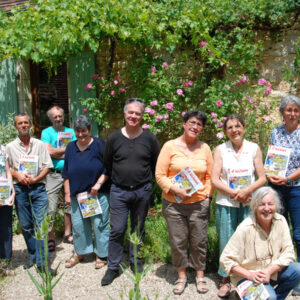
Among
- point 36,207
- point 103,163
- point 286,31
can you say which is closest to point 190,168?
point 103,163

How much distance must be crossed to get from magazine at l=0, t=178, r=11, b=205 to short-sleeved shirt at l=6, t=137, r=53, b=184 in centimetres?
20

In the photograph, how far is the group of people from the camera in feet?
9.25

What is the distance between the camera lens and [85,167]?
375 centimetres

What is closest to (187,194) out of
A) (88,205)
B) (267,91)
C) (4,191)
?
(88,205)

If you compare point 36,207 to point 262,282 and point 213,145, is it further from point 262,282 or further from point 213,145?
point 213,145

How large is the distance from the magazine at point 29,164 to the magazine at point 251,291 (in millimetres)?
2355

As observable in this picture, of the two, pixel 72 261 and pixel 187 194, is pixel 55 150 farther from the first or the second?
pixel 187 194

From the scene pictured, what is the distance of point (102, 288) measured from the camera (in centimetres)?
350

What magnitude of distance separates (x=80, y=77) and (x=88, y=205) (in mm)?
3209

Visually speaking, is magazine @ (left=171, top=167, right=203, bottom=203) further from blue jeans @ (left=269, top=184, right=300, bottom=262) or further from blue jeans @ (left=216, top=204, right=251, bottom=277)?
blue jeans @ (left=269, top=184, right=300, bottom=262)

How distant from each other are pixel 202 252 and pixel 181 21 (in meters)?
3.69

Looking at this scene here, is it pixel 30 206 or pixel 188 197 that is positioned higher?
pixel 188 197

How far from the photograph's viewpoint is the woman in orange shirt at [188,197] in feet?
10.7

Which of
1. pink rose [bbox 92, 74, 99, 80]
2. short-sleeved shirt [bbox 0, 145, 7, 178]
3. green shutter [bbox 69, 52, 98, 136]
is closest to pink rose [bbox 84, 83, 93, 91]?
pink rose [bbox 92, 74, 99, 80]
